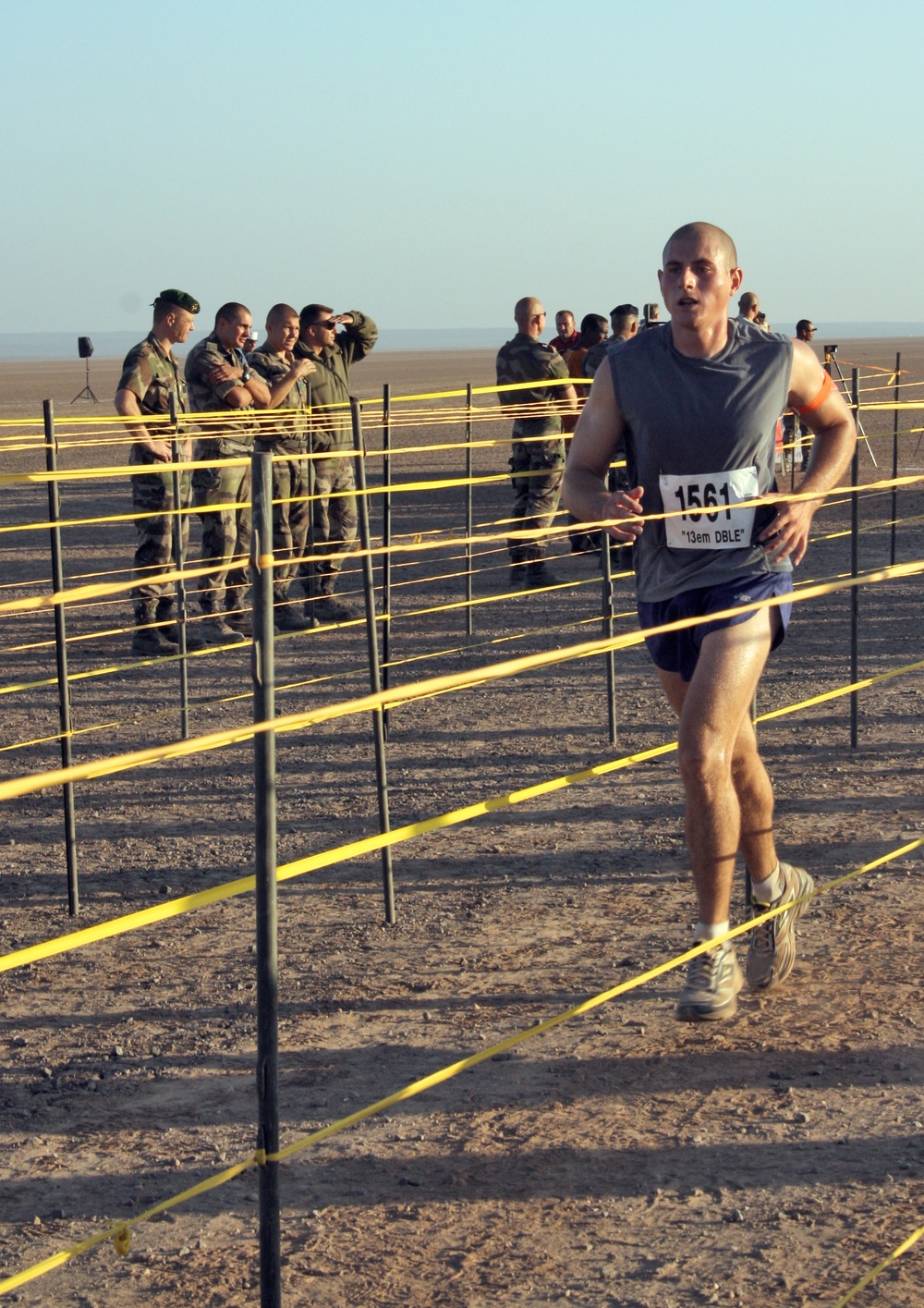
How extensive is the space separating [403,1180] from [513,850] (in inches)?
94.5

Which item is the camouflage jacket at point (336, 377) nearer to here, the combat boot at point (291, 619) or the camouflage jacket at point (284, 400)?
the camouflage jacket at point (284, 400)

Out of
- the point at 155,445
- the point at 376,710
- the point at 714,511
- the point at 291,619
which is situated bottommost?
the point at 291,619

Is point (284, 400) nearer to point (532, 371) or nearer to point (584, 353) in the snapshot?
point (532, 371)

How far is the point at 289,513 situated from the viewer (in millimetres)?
10086

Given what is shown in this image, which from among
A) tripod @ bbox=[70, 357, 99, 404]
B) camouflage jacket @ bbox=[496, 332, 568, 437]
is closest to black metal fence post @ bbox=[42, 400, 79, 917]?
Answer: camouflage jacket @ bbox=[496, 332, 568, 437]

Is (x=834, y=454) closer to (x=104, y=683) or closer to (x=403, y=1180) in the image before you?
(x=403, y=1180)

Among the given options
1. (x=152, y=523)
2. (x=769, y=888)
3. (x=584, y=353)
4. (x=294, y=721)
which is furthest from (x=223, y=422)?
(x=294, y=721)

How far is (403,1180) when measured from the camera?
314cm

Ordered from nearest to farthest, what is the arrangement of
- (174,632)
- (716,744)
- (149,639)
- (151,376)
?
(716,744), (151,376), (149,639), (174,632)

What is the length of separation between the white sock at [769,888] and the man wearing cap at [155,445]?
16.7 ft

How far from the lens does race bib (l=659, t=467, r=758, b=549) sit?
3.81m

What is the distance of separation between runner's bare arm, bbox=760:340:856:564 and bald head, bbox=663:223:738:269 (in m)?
0.29

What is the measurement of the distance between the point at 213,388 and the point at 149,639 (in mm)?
1531

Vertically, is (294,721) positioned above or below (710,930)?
above
